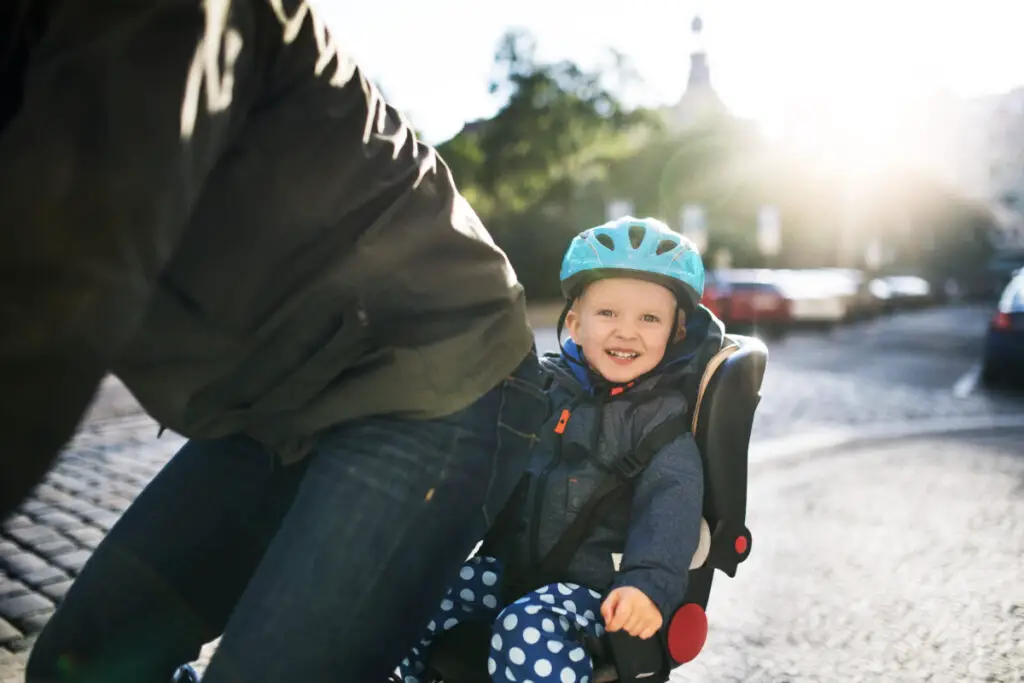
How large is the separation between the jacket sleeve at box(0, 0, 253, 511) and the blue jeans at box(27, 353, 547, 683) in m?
0.55

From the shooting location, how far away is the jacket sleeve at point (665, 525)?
6.86 feet

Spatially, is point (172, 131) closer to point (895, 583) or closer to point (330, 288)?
point (330, 288)

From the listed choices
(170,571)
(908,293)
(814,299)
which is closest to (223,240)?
(170,571)

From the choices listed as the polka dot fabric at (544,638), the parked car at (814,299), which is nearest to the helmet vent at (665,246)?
the polka dot fabric at (544,638)

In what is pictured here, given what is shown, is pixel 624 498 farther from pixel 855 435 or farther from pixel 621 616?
pixel 855 435

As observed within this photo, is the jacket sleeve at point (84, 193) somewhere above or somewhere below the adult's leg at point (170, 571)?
above

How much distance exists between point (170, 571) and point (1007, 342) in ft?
36.8

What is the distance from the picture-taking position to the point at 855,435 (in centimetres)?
779

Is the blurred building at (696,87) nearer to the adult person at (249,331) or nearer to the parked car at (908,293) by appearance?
the parked car at (908,293)

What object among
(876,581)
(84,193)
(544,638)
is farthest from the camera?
(876,581)

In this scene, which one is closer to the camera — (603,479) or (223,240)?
(223,240)

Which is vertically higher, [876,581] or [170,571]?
[170,571]

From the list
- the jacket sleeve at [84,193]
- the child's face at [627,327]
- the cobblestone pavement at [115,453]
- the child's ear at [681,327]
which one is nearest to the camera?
the jacket sleeve at [84,193]

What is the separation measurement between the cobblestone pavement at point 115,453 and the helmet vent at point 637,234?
65.4 inches
